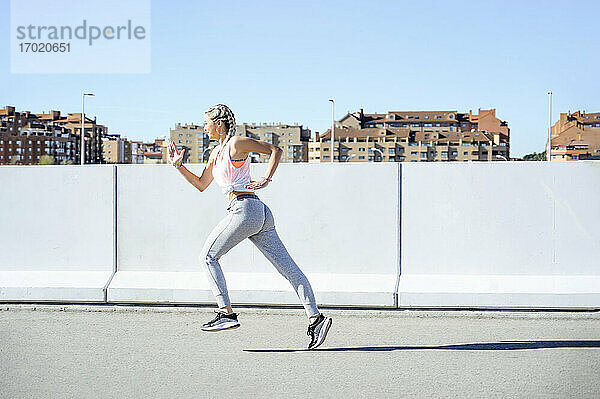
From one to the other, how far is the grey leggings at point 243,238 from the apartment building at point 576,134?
106 m

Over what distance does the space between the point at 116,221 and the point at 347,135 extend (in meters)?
176

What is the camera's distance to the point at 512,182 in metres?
8.26

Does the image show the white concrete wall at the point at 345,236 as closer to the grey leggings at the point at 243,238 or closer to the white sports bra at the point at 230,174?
the grey leggings at the point at 243,238

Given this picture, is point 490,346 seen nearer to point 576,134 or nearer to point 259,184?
point 259,184

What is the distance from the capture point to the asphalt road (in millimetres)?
5199

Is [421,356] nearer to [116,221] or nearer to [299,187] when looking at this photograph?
[299,187]

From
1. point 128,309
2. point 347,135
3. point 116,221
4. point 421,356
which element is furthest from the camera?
point 347,135

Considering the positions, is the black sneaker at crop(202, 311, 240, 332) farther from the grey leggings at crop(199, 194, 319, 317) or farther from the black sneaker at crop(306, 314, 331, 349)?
the black sneaker at crop(306, 314, 331, 349)

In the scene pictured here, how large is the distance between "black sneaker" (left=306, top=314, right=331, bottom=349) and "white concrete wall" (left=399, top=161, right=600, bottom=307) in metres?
1.77

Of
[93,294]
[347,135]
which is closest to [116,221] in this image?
[93,294]

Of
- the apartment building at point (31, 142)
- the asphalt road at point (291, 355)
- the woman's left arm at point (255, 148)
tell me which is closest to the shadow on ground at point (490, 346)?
the asphalt road at point (291, 355)

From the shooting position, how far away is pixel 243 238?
21.4ft

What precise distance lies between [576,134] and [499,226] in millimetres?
129047

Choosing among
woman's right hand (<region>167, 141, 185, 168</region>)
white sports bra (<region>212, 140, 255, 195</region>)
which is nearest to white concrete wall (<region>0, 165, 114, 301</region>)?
woman's right hand (<region>167, 141, 185, 168</region>)
